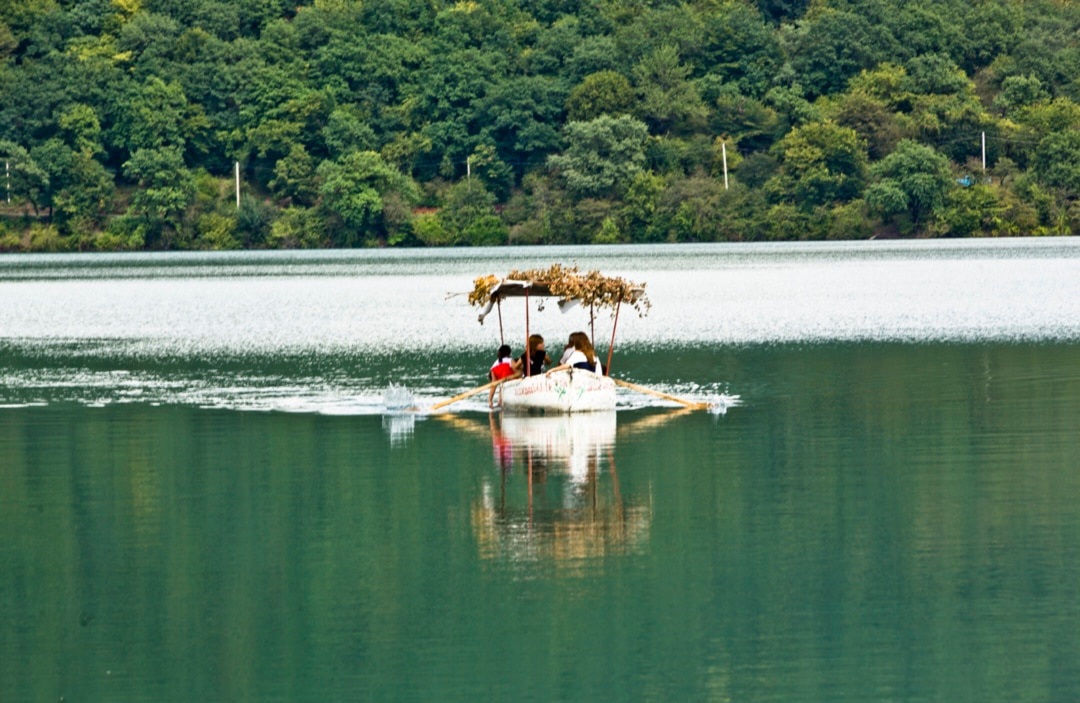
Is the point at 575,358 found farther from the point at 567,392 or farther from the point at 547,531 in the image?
the point at 547,531

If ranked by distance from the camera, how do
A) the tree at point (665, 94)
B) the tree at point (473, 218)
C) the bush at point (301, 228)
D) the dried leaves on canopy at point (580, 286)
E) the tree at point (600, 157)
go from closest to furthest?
the dried leaves on canopy at point (580, 286)
the tree at point (600, 157)
the bush at point (301, 228)
the tree at point (473, 218)
the tree at point (665, 94)

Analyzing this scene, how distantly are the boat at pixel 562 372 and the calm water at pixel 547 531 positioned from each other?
454 mm

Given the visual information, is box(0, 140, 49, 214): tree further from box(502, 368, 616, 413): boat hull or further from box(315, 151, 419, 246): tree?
box(502, 368, 616, 413): boat hull

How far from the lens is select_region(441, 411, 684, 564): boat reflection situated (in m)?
16.5

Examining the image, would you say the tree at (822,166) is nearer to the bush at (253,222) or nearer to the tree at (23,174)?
the bush at (253,222)

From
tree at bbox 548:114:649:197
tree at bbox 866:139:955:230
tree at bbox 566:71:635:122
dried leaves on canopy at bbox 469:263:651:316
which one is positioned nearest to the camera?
dried leaves on canopy at bbox 469:263:651:316

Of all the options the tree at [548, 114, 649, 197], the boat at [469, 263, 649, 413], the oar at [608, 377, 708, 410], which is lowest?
the oar at [608, 377, 708, 410]

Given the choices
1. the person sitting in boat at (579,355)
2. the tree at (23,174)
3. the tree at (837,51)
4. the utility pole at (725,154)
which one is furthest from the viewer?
the tree at (837,51)

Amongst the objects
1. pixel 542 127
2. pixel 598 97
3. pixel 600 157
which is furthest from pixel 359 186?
pixel 598 97

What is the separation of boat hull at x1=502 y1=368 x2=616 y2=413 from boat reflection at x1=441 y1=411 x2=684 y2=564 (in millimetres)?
475

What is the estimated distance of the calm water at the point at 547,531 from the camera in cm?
1270

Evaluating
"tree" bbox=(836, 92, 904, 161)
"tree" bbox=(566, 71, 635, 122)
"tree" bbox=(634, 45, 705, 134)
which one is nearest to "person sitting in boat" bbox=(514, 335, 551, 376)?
"tree" bbox=(836, 92, 904, 161)

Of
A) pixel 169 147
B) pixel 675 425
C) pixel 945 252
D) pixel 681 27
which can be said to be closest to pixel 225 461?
pixel 675 425

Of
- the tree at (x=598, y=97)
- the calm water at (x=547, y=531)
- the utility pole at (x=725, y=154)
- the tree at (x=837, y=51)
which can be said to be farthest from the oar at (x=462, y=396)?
the tree at (x=837, y=51)
